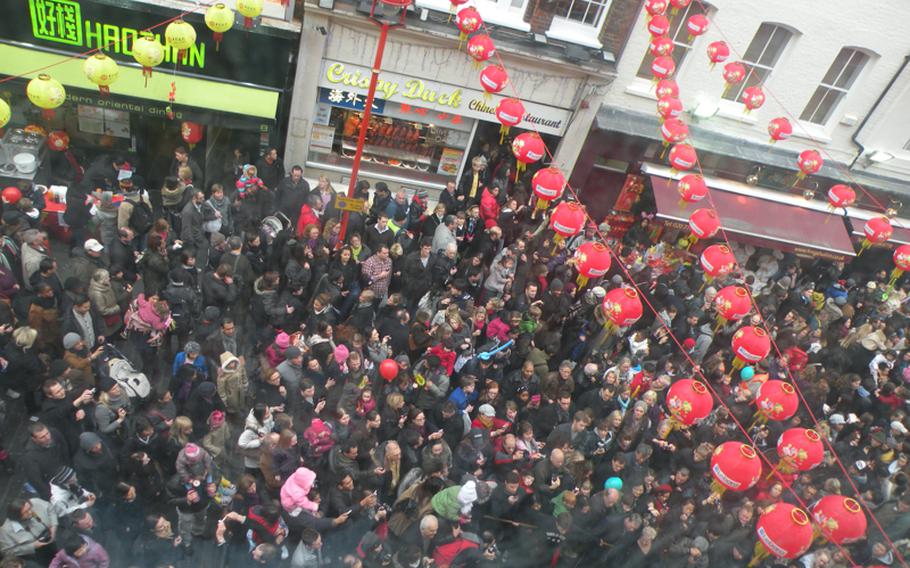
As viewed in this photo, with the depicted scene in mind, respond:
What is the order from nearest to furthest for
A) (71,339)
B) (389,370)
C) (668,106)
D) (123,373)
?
1. (71,339)
2. (123,373)
3. (389,370)
4. (668,106)

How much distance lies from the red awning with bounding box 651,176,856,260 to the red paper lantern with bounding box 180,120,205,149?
30.2 feet

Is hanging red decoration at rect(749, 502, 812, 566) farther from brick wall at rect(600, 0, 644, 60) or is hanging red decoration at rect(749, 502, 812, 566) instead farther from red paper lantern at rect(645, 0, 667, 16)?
brick wall at rect(600, 0, 644, 60)

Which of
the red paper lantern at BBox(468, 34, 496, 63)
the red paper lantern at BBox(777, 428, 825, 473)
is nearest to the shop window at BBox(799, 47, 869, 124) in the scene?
the red paper lantern at BBox(468, 34, 496, 63)

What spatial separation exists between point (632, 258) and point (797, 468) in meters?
5.66

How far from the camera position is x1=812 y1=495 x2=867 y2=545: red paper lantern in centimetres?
701

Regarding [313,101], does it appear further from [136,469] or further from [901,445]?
[901,445]

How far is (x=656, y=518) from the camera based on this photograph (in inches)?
333

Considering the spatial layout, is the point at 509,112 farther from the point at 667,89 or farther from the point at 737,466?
the point at 737,466

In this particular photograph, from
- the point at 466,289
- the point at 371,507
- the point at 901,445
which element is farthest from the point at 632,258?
the point at 371,507

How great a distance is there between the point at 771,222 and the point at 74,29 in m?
14.1

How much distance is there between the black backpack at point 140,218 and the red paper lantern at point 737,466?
830 cm

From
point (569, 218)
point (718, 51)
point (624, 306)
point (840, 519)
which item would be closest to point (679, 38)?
point (718, 51)

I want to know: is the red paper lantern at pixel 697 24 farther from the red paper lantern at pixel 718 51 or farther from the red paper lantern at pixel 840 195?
the red paper lantern at pixel 840 195

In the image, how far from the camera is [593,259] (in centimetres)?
894
